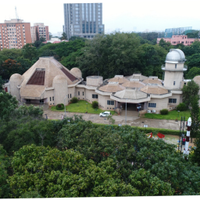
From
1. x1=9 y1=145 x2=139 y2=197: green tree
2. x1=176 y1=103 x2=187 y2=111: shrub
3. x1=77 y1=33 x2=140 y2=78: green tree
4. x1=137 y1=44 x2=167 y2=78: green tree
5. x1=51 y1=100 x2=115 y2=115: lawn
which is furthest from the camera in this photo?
x1=137 y1=44 x2=167 y2=78: green tree

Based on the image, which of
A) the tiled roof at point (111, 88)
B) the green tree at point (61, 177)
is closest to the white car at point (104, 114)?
the tiled roof at point (111, 88)

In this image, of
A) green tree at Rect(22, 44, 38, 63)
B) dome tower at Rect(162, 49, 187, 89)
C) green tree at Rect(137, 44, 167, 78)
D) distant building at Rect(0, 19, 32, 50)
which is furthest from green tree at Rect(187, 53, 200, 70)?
distant building at Rect(0, 19, 32, 50)

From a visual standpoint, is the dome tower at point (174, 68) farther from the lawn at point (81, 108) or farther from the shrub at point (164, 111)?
the lawn at point (81, 108)

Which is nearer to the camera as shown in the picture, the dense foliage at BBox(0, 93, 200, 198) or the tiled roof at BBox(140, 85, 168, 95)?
the dense foliage at BBox(0, 93, 200, 198)

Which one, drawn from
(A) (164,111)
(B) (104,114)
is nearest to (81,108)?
(B) (104,114)

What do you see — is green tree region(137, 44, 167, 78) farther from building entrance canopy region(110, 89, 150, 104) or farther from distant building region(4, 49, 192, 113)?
building entrance canopy region(110, 89, 150, 104)

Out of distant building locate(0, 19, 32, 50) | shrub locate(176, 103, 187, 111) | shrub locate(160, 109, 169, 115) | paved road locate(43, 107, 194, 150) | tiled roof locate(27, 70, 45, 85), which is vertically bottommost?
paved road locate(43, 107, 194, 150)
